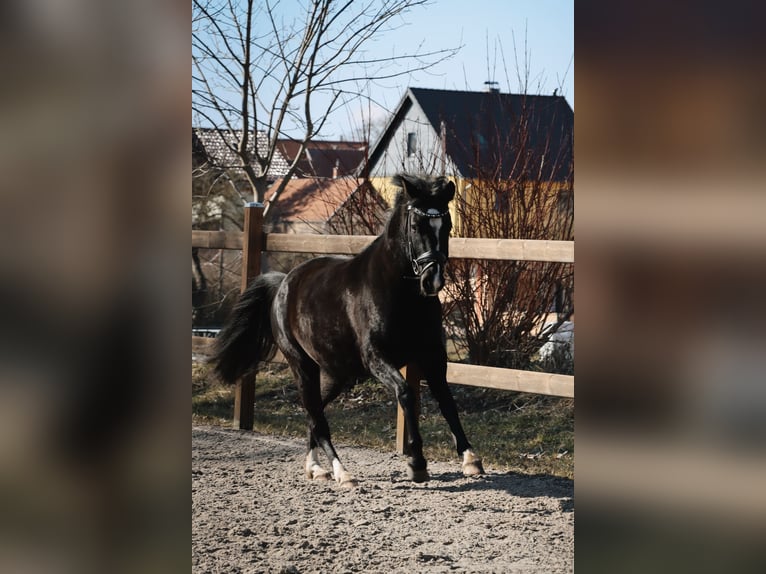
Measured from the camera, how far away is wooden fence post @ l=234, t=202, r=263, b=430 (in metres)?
6.29

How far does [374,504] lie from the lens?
4.20 metres

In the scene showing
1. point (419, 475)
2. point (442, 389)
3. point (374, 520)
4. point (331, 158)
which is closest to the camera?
point (374, 520)

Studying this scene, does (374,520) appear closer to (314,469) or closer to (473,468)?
(473,468)

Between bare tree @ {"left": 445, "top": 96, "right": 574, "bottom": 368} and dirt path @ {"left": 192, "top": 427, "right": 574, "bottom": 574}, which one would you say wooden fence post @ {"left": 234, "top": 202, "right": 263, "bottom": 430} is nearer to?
dirt path @ {"left": 192, "top": 427, "right": 574, "bottom": 574}

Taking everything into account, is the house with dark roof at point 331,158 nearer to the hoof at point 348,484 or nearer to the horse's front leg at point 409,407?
the horse's front leg at point 409,407

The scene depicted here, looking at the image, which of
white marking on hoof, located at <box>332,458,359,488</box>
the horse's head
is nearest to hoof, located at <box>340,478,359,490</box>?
white marking on hoof, located at <box>332,458,359,488</box>

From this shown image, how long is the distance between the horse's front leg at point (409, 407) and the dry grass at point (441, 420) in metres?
0.90

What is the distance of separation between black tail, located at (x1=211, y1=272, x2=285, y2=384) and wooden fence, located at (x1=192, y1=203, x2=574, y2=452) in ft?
1.91

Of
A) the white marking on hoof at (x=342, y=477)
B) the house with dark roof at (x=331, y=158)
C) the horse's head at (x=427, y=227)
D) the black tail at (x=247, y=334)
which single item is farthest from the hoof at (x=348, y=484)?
the house with dark roof at (x=331, y=158)
